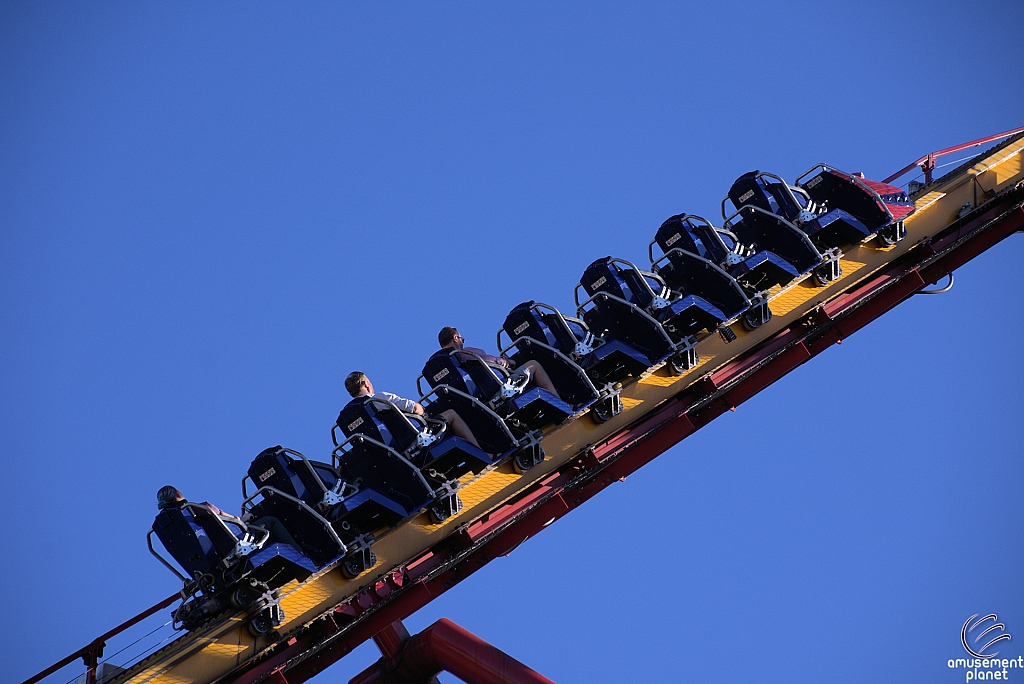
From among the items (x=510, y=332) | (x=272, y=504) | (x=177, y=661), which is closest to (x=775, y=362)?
(x=510, y=332)

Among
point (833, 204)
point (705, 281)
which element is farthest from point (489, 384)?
point (833, 204)

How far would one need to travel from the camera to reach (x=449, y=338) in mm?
10789

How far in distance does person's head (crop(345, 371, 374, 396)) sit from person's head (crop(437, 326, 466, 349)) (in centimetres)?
82

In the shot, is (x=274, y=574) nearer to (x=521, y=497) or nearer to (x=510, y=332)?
(x=521, y=497)

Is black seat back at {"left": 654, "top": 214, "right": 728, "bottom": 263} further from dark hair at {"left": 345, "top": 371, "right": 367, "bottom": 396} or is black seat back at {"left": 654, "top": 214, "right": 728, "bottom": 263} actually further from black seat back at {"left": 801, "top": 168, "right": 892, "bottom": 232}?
dark hair at {"left": 345, "top": 371, "right": 367, "bottom": 396}

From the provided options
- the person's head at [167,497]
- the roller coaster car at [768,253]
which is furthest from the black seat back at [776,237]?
the person's head at [167,497]

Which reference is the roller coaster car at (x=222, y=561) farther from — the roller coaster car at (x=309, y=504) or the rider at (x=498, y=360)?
the rider at (x=498, y=360)

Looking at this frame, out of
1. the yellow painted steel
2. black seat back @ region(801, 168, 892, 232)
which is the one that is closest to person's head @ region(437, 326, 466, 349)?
the yellow painted steel

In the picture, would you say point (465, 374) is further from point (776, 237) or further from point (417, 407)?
point (776, 237)

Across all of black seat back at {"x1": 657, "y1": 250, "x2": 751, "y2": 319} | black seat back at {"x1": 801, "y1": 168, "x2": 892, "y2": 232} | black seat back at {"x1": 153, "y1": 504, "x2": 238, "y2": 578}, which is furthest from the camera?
black seat back at {"x1": 801, "y1": 168, "x2": 892, "y2": 232}

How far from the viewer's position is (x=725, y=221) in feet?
38.0

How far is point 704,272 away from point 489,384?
86.4 inches

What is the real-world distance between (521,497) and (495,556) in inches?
20.3

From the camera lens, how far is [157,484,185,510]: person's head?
30.5ft
